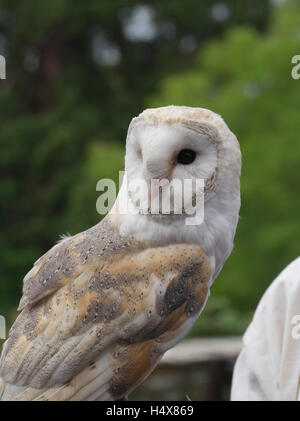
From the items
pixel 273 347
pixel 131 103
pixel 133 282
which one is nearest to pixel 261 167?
pixel 273 347

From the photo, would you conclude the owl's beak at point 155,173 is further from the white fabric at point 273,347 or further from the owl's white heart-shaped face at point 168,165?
the white fabric at point 273,347

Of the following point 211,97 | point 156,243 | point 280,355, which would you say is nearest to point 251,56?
point 211,97

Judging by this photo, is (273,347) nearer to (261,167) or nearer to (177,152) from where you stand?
(177,152)

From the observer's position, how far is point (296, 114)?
372 centimetres

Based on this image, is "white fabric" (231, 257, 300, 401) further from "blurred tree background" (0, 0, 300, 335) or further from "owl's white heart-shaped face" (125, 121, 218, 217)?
"blurred tree background" (0, 0, 300, 335)

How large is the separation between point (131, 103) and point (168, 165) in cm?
668

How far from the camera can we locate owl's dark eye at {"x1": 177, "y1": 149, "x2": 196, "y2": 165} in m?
0.64

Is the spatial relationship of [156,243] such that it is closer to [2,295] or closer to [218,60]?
[218,60]

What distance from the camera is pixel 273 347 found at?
4.06ft

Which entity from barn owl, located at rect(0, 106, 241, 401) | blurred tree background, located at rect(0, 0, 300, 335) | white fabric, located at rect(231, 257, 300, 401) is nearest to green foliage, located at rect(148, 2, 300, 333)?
blurred tree background, located at rect(0, 0, 300, 335)

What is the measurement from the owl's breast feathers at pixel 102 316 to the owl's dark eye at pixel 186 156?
0.09m

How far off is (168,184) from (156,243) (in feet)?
0.24

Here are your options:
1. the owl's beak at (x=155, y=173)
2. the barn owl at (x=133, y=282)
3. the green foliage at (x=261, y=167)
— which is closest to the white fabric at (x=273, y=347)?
the barn owl at (x=133, y=282)

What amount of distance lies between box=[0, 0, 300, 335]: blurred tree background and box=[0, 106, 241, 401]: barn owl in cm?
303
